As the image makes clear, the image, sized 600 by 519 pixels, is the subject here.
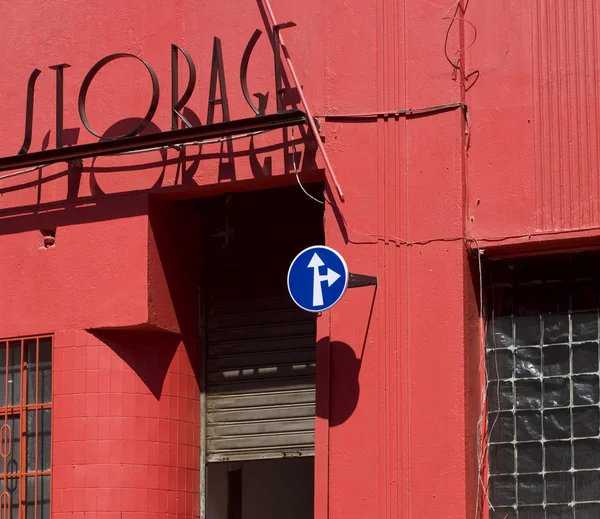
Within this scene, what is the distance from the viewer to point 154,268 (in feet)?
39.9

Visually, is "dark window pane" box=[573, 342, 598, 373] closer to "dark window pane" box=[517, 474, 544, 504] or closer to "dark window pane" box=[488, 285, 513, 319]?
"dark window pane" box=[488, 285, 513, 319]

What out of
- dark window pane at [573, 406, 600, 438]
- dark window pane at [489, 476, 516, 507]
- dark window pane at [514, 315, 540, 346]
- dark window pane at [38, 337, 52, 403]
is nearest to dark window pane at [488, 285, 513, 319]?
dark window pane at [514, 315, 540, 346]

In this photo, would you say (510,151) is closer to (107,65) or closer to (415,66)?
(415,66)

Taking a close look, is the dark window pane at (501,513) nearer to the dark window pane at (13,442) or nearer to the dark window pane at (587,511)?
the dark window pane at (587,511)

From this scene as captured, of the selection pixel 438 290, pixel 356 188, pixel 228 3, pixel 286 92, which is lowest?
pixel 438 290

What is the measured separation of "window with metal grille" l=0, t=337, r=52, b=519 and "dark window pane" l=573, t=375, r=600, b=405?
4.28 m

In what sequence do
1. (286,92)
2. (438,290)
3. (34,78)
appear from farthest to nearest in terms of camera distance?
1. (34,78)
2. (286,92)
3. (438,290)

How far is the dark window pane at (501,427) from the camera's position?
11070 millimetres

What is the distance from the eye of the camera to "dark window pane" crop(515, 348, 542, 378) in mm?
11094

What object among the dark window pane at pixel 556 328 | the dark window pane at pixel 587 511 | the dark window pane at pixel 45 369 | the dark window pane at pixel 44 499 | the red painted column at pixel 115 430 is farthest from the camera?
the dark window pane at pixel 45 369

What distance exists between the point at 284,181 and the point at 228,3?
62.6 inches

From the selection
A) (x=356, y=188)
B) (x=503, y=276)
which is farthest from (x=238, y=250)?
(x=503, y=276)

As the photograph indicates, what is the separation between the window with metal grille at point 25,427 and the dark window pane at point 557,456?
13.3 feet

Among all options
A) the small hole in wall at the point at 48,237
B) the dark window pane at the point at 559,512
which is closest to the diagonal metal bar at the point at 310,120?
the small hole in wall at the point at 48,237
